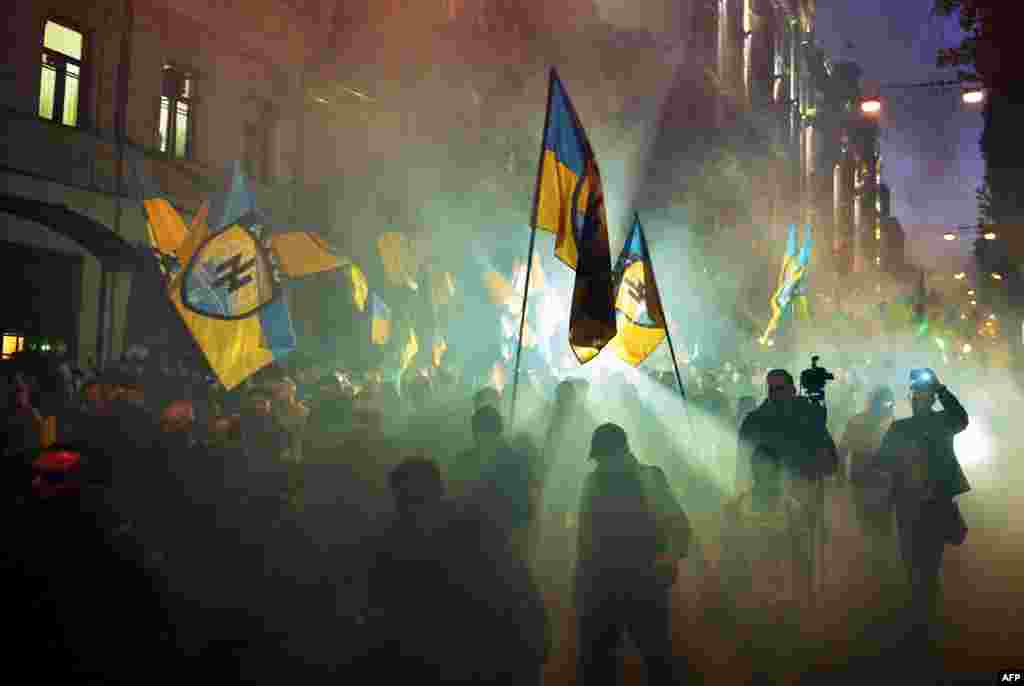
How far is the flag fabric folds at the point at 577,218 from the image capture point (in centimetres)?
819

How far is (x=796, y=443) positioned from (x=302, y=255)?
26.0ft

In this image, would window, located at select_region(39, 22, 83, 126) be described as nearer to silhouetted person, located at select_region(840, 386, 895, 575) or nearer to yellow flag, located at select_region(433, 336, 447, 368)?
yellow flag, located at select_region(433, 336, 447, 368)

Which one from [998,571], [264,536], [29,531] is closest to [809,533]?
[998,571]

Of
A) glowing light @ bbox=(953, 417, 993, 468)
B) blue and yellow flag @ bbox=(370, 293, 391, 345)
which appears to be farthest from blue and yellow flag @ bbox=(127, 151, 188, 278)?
glowing light @ bbox=(953, 417, 993, 468)

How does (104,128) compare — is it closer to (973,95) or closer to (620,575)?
(620,575)

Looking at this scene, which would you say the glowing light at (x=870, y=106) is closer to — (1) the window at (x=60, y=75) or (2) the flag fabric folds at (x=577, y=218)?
(2) the flag fabric folds at (x=577, y=218)

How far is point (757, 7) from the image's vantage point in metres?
78.8

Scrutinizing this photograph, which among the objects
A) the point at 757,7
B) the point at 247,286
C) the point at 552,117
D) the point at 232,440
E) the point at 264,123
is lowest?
the point at 232,440

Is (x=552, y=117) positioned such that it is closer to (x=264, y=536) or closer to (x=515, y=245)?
(x=264, y=536)

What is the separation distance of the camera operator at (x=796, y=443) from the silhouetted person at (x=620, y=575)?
7.80 ft

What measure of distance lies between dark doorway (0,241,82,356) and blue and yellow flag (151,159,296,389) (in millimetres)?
7690

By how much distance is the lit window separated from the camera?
15250 millimetres

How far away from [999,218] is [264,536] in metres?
33.4

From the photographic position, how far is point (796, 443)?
766 cm
